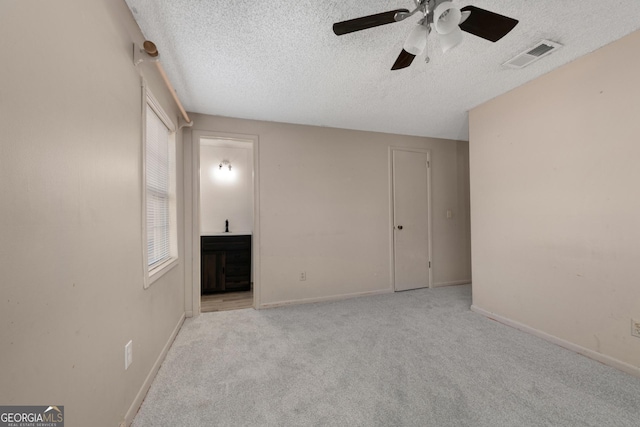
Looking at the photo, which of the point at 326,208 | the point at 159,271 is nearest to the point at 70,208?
the point at 159,271

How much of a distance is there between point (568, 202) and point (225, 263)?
13.4 feet

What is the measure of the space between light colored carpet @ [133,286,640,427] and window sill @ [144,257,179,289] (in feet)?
2.22

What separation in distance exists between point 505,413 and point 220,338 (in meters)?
2.22

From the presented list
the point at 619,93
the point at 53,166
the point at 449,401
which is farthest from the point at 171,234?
the point at 619,93

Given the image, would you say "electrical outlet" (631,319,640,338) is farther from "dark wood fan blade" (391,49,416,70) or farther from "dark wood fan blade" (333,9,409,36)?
"dark wood fan blade" (333,9,409,36)

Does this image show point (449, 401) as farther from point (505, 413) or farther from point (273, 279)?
point (273, 279)

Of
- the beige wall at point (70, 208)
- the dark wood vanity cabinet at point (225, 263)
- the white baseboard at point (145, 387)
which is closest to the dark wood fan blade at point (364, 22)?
the beige wall at point (70, 208)

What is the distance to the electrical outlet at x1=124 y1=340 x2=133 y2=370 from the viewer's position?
1424 mm

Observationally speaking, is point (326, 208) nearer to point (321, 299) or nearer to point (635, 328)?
point (321, 299)

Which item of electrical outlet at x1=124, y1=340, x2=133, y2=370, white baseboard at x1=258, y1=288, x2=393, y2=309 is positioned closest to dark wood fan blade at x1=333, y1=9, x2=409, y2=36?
electrical outlet at x1=124, y1=340, x2=133, y2=370

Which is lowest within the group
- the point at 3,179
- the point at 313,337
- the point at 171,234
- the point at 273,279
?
the point at 313,337

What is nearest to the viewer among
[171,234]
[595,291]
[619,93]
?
[619,93]

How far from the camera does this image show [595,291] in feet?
6.71

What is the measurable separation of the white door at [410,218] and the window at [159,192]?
291 cm
